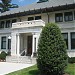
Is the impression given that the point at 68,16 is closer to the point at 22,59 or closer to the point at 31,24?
the point at 31,24

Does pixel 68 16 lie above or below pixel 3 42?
above

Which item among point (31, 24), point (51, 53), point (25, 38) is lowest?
point (51, 53)

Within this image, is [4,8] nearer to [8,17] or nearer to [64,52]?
[8,17]

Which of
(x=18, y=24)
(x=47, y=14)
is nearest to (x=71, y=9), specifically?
(x=47, y=14)

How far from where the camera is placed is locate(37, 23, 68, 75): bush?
1184 cm

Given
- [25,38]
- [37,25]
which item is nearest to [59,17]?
[37,25]

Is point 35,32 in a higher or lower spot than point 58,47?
higher

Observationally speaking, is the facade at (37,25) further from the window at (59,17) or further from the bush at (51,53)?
the bush at (51,53)

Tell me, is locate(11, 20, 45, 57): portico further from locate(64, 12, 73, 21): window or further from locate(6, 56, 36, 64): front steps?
locate(64, 12, 73, 21): window

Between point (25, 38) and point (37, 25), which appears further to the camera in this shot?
point (25, 38)

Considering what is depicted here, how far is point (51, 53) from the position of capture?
11.9 metres

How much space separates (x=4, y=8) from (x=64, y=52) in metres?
45.4

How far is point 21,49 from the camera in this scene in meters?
26.8

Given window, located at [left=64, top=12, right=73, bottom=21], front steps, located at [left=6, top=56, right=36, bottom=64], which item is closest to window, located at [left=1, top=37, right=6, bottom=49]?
front steps, located at [left=6, top=56, right=36, bottom=64]
